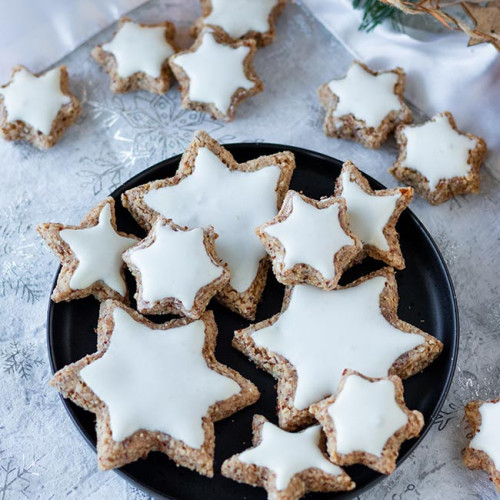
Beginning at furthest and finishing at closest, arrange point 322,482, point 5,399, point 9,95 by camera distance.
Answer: point 9,95
point 5,399
point 322,482

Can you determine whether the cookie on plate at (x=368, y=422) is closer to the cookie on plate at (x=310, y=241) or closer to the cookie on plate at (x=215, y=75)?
the cookie on plate at (x=310, y=241)

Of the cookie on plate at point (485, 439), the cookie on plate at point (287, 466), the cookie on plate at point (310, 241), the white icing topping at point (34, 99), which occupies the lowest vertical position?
the cookie on plate at point (485, 439)

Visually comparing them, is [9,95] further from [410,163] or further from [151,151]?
[410,163]

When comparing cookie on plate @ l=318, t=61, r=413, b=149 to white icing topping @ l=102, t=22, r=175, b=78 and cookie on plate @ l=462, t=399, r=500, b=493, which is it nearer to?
white icing topping @ l=102, t=22, r=175, b=78

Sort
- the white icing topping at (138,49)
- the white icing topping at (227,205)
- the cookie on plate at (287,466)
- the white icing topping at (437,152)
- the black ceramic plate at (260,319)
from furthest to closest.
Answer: the white icing topping at (138,49)
the white icing topping at (437,152)
the white icing topping at (227,205)
the black ceramic plate at (260,319)
the cookie on plate at (287,466)

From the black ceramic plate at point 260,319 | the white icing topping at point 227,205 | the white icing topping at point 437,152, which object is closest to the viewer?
the black ceramic plate at point 260,319

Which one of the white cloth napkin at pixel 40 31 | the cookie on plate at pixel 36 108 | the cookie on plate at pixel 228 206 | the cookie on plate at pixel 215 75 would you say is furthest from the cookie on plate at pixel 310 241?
the white cloth napkin at pixel 40 31

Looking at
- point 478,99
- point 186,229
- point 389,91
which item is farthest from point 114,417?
point 478,99
